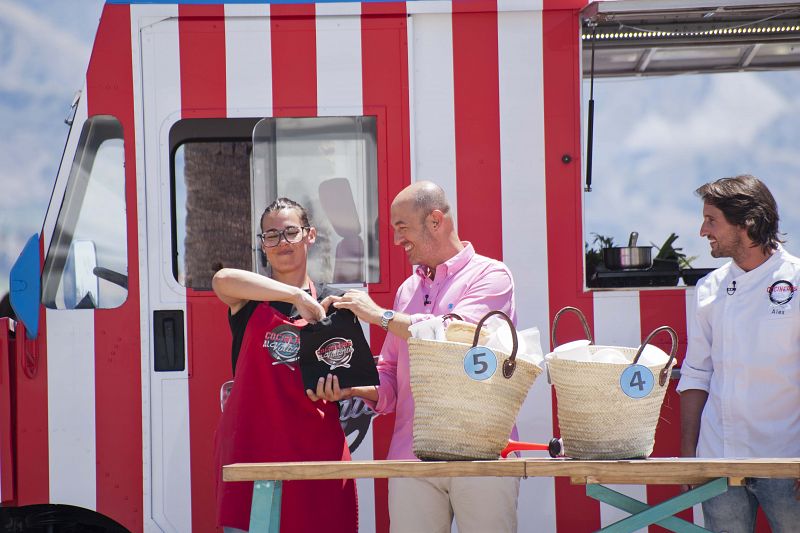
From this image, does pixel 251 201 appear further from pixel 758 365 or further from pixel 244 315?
pixel 758 365

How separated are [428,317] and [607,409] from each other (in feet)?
2.15

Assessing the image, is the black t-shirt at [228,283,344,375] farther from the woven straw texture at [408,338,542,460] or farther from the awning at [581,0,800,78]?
the awning at [581,0,800,78]

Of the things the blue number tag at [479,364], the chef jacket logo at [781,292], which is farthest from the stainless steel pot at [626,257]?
the blue number tag at [479,364]

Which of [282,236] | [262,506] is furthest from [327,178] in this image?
[262,506]

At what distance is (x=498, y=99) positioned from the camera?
397cm

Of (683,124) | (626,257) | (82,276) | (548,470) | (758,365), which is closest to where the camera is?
(548,470)

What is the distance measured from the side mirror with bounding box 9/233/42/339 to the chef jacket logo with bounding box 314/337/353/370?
1300 millimetres

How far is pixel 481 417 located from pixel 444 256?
79cm

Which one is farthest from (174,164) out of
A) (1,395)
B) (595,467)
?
(595,467)

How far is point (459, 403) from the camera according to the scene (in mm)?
2645

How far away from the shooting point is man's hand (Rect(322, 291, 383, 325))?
301cm

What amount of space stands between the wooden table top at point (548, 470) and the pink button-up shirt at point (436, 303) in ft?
1.88

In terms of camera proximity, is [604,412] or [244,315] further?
[244,315]

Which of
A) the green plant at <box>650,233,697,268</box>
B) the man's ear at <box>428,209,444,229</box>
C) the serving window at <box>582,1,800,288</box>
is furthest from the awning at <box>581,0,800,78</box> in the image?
the man's ear at <box>428,209,444,229</box>
